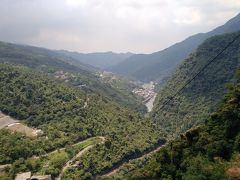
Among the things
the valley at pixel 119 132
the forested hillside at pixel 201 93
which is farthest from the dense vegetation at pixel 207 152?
the forested hillside at pixel 201 93

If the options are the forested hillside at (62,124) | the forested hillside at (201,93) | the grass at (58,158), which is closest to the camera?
the grass at (58,158)

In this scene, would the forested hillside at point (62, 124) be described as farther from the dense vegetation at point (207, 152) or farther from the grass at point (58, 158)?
the dense vegetation at point (207, 152)

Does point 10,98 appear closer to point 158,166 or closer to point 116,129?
point 116,129

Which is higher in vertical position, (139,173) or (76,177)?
(139,173)

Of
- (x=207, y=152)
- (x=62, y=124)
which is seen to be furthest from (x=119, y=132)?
(x=207, y=152)

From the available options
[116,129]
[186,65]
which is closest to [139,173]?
[116,129]

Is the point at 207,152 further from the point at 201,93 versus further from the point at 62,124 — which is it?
the point at 201,93

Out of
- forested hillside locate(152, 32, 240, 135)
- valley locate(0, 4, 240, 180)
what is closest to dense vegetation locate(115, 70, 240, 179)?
valley locate(0, 4, 240, 180)
